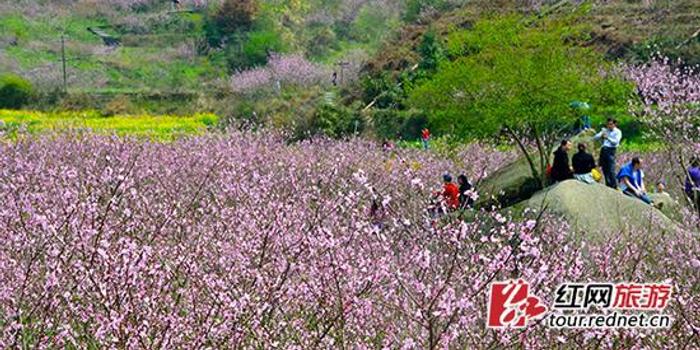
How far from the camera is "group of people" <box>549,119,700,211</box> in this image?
15.5 m

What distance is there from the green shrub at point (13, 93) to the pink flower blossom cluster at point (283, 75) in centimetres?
1279

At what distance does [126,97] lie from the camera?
51062mm

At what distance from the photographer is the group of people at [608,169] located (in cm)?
1552

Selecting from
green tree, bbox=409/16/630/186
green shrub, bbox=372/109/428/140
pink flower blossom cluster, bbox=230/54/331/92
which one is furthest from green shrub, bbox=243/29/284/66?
green tree, bbox=409/16/630/186

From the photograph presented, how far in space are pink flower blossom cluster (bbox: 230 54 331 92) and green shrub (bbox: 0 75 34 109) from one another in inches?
504

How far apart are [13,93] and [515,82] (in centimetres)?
3727

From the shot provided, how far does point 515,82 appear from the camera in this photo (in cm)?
1995

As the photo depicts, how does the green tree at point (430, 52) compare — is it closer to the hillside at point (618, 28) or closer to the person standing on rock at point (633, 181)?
the hillside at point (618, 28)

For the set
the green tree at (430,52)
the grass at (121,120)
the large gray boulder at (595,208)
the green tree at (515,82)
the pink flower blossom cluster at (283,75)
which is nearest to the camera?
the large gray boulder at (595,208)

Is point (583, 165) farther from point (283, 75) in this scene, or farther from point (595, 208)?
point (283, 75)

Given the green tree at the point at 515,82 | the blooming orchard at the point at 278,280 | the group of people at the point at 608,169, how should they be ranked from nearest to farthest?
the blooming orchard at the point at 278,280, the group of people at the point at 608,169, the green tree at the point at 515,82

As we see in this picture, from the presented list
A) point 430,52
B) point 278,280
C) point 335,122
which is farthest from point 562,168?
point 430,52

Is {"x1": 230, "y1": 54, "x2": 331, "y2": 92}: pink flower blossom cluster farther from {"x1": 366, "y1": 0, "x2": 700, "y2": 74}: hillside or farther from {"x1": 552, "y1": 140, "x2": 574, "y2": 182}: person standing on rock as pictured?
{"x1": 552, "y1": 140, "x2": 574, "y2": 182}: person standing on rock

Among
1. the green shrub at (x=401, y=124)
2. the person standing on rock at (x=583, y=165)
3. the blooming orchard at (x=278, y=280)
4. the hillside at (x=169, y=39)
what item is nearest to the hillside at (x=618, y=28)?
the green shrub at (x=401, y=124)
